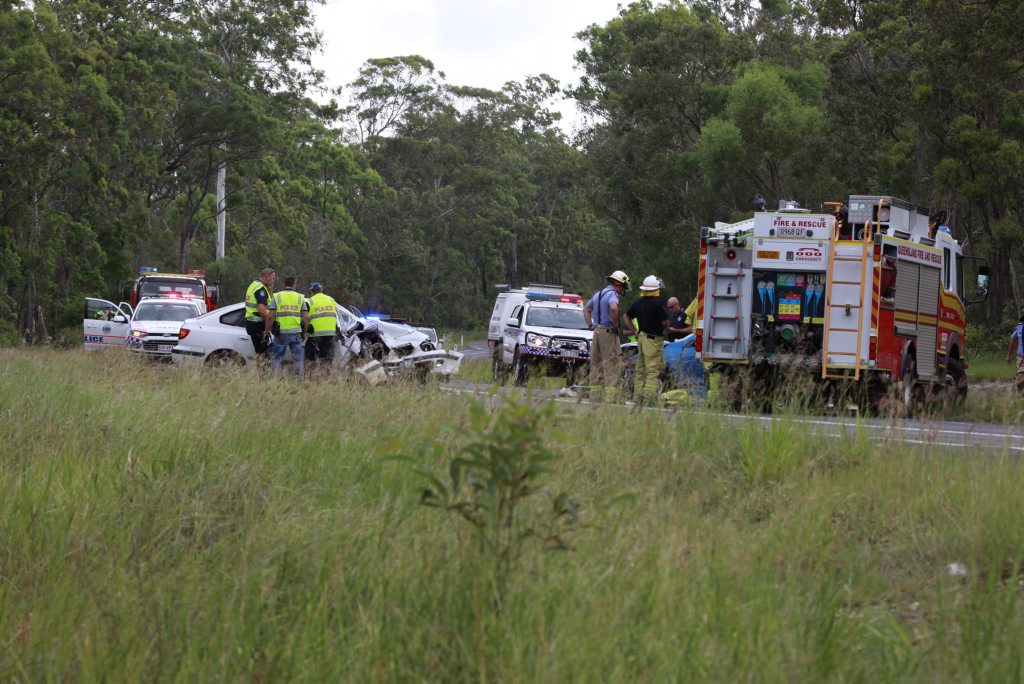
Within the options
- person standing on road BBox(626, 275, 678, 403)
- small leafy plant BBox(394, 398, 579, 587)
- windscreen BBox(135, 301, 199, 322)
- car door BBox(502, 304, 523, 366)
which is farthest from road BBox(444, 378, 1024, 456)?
windscreen BBox(135, 301, 199, 322)

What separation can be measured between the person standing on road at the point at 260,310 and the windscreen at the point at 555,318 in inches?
268

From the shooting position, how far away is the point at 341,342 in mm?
19594

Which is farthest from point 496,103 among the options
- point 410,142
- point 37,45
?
point 37,45

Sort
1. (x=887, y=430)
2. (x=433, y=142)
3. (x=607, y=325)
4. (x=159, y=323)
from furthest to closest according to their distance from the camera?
(x=433, y=142), (x=159, y=323), (x=607, y=325), (x=887, y=430)

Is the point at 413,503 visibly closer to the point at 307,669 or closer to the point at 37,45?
the point at 307,669

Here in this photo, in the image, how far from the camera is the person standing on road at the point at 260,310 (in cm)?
1878

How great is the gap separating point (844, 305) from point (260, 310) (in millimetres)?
7857

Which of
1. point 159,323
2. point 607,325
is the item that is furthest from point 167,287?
point 607,325

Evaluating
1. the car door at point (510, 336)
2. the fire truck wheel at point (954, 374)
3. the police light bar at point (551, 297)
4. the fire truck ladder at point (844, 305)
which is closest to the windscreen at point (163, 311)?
the car door at point (510, 336)

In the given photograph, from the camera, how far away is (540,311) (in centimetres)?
2538

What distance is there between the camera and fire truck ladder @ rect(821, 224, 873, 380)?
1650cm

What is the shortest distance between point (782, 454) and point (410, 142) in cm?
7156

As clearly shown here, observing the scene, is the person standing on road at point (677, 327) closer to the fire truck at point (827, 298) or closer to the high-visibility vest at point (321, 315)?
the fire truck at point (827, 298)

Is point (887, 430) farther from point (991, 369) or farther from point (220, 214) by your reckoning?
point (220, 214)
